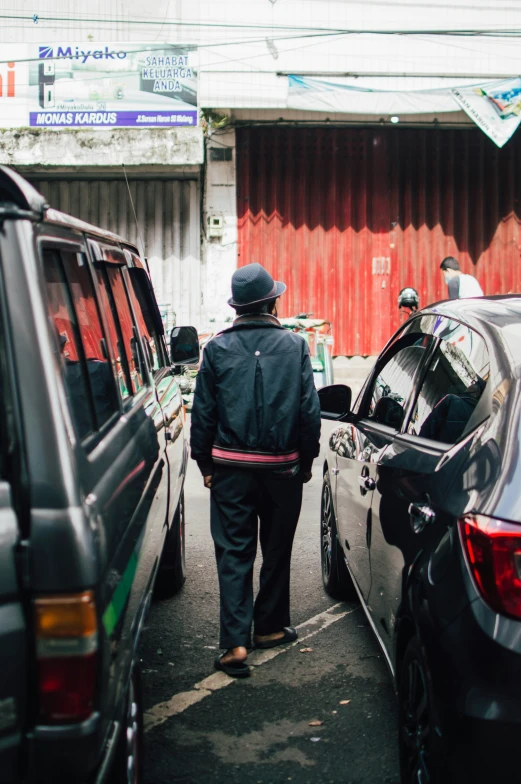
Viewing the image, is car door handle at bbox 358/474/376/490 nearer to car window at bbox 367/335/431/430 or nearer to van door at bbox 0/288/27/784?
car window at bbox 367/335/431/430

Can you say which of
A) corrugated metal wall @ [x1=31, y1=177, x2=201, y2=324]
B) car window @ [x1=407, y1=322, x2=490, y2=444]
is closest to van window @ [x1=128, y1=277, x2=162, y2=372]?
car window @ [x1=407, y1=322, x2=490, y2=444]

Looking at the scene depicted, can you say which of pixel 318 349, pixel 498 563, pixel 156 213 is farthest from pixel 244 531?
pixel 156 213

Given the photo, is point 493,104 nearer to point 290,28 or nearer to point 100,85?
point 290,28

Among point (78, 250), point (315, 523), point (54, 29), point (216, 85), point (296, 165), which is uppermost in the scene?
point (54, 29)

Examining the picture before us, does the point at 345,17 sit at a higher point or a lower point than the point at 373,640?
higher

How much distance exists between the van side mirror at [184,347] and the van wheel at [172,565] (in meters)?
0.80

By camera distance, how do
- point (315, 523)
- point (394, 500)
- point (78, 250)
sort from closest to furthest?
point (78, 250), point (394, 500), point (315, 523)

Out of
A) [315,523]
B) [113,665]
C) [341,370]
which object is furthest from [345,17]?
[113,665]

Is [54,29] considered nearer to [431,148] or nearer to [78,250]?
[431,148]

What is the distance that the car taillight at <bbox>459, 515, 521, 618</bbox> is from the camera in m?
2.08

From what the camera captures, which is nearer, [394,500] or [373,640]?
[394,500]

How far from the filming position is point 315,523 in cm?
671

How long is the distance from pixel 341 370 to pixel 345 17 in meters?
5.35

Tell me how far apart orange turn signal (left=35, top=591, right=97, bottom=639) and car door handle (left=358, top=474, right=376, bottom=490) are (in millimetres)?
1809
